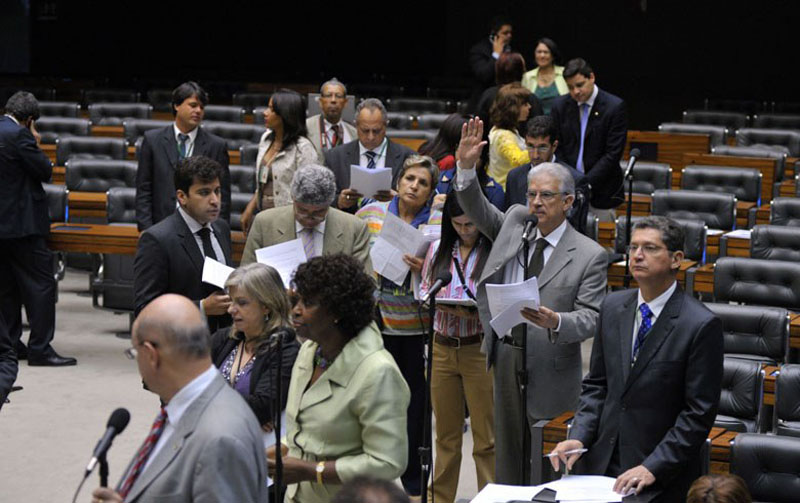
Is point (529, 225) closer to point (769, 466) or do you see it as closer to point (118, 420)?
point (769, 466)

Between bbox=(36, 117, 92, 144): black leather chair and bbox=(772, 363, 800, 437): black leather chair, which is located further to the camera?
bbox=(36, 117, 92, 144): black leather chair

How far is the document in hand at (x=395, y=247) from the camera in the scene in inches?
208

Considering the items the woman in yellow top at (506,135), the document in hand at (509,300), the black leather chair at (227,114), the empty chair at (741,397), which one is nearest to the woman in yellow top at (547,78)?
the woman in yellow top at (506,135)

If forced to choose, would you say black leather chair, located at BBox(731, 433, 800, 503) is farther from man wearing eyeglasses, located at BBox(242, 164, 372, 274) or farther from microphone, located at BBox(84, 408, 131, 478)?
microphone, located at BBox(84, 408, 131, 478)

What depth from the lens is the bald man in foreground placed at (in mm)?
2615

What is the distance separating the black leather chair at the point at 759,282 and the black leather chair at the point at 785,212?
1.39 meters

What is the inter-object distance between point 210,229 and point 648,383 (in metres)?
2.13

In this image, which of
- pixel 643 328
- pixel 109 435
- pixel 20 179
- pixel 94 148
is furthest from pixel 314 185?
pixel 94 148

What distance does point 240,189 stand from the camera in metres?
9.13

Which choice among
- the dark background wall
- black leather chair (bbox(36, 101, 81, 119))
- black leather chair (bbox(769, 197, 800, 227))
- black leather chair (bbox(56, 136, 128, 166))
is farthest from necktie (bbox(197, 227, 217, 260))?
the dark background wall

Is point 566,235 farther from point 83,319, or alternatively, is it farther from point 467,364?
point 83,319

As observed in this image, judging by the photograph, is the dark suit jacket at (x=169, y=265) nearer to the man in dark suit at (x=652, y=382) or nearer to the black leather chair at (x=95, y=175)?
the man in dark suit at (x=652, y=382)

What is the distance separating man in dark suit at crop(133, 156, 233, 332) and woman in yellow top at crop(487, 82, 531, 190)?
195 cm

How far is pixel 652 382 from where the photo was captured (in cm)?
390
